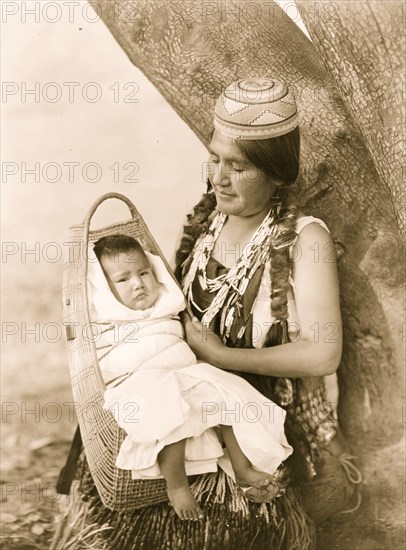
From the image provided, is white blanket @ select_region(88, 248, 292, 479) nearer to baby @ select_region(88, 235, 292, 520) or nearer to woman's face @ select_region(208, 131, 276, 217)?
baby @ select_region(88, 235, 292, 520)

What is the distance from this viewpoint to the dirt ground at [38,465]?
131 inches

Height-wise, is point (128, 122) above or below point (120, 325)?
above

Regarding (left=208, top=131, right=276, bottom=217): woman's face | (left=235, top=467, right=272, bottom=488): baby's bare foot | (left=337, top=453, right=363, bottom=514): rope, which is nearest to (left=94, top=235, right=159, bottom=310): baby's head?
(left=208, top=131, right=276, bottom=217): woman's face

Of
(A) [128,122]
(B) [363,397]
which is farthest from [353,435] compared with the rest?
(A) [128,122]

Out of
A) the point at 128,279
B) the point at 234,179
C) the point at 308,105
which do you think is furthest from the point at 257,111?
the point at 128,279

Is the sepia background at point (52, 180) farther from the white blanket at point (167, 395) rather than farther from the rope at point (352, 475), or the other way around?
the rope at point (352, 475)

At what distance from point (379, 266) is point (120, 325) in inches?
38.2

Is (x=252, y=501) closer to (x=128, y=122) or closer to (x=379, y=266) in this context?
(x=379, y=266)

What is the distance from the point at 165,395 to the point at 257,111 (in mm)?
908

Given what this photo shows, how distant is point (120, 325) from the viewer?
2779 mm

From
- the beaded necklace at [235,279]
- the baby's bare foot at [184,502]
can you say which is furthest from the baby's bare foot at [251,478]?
the beaded necklace at [235,279]

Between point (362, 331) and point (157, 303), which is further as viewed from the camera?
point (362, 331)

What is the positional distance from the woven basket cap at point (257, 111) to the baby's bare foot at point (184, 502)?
109 cm

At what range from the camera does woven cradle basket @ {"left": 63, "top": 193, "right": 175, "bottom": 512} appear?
2.62 m
